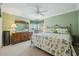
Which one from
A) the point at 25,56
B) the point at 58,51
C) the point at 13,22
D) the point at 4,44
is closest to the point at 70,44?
the point at 58,51

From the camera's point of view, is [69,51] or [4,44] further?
[4,44]

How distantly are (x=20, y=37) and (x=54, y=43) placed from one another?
32.0 inches

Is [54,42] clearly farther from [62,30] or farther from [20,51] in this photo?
[20,51]

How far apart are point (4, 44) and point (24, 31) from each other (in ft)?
1.79

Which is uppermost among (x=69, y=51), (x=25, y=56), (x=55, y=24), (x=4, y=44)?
(x=55, y=24)

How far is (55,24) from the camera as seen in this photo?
80.1 inches

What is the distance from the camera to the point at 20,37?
2.16 meters

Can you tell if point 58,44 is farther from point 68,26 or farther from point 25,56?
point 25,56

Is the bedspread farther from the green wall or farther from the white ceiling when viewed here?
the white ceiling

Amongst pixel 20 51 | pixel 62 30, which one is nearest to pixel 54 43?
pixel 62 30

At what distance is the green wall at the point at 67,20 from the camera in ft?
6.39

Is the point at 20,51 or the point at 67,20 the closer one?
the point at 67,20

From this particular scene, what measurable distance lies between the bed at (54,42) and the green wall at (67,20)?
0.20 meters

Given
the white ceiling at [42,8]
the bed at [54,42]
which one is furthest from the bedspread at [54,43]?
the white ceiling at [42,8]
